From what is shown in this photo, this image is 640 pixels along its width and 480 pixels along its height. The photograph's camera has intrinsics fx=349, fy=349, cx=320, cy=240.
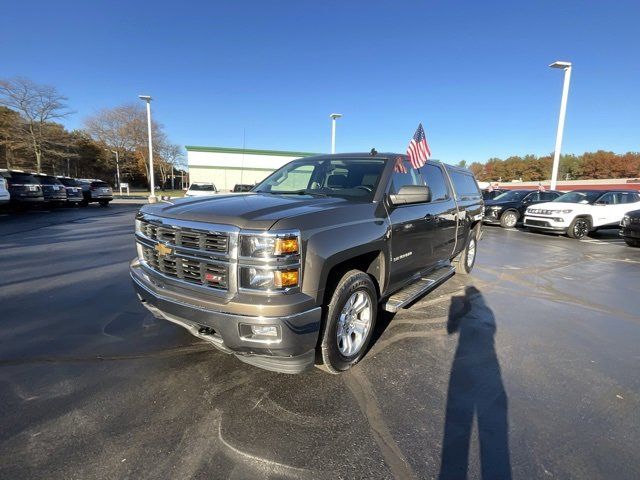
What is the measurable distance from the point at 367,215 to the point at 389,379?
1.47m

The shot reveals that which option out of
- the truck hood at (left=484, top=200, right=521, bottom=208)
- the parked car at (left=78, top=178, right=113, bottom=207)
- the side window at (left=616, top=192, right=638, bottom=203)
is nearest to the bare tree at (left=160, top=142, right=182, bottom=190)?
the parked car at (left=78, top=178, right=113, bottom=207)

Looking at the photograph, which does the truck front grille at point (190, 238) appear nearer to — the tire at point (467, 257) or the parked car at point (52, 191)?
the tire at point (467, 257)

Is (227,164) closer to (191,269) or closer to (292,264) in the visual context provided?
(191,269)

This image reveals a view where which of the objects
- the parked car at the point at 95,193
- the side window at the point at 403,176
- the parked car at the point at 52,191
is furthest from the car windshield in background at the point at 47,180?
the side window at the point at 403,176

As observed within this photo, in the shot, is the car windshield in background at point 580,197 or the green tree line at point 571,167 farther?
the green tree line at point 571,167

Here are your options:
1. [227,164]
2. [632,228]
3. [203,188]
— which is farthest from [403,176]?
[227,164]

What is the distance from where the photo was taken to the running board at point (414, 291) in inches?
139

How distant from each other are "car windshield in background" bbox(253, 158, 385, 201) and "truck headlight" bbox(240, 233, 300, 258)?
1.25m

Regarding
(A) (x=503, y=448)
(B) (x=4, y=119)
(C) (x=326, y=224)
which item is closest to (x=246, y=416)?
Result: (C) (x=326, y=224)

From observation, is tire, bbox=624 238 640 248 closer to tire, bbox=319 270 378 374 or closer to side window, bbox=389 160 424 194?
side window, bbox=389 160 424 194

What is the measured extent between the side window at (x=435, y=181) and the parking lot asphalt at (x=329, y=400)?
1588mm

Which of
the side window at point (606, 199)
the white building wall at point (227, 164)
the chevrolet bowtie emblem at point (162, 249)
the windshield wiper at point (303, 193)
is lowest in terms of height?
the chevrolet bowtie emblem at point (162, 249)

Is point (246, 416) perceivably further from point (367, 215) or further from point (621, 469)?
point (621, 469)

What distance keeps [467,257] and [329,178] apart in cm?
397
